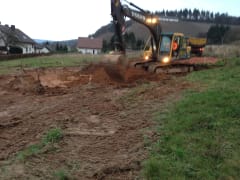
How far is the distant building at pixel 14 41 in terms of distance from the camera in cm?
5481

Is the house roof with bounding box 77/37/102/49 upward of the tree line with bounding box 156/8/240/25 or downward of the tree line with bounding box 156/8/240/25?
downward

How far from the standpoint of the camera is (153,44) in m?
17.6

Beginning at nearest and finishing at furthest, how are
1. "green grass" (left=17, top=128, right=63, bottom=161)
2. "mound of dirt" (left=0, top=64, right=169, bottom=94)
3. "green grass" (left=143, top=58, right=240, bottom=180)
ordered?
1. "green grass" (left=143, top=58, right=240, bottom=180)
2. "green grass" (left=17, top=128, right=63, bottom=161)
3. "mound of dirt" (left=0, top=64, right=169, bottom=94)

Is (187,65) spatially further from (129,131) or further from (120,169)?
(120,169)

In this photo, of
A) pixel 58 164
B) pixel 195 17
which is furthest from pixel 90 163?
pixel 195 17

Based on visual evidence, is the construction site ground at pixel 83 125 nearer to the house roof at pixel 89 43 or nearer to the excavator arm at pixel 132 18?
the excavator arm at pixel 132 18

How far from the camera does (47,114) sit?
27.9ft

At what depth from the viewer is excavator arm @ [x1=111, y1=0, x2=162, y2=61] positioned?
13719mm

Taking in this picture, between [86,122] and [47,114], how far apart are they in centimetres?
126

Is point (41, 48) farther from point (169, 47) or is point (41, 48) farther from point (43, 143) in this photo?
point (43, 143)

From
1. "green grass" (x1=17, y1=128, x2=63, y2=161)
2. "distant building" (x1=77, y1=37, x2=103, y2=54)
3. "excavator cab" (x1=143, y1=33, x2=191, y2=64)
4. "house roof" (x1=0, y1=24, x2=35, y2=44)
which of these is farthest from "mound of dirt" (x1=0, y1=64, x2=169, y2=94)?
"distant building" (x1=77, y1=37, x2=103, y2=54)

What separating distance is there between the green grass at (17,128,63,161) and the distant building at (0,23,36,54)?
48.1 metres

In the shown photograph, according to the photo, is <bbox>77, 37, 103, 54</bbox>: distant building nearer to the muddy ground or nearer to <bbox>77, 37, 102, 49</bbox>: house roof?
<bbox>77, 37, 102, 49</bbox>: house roof

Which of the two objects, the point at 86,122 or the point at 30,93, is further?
the point at 30,93
